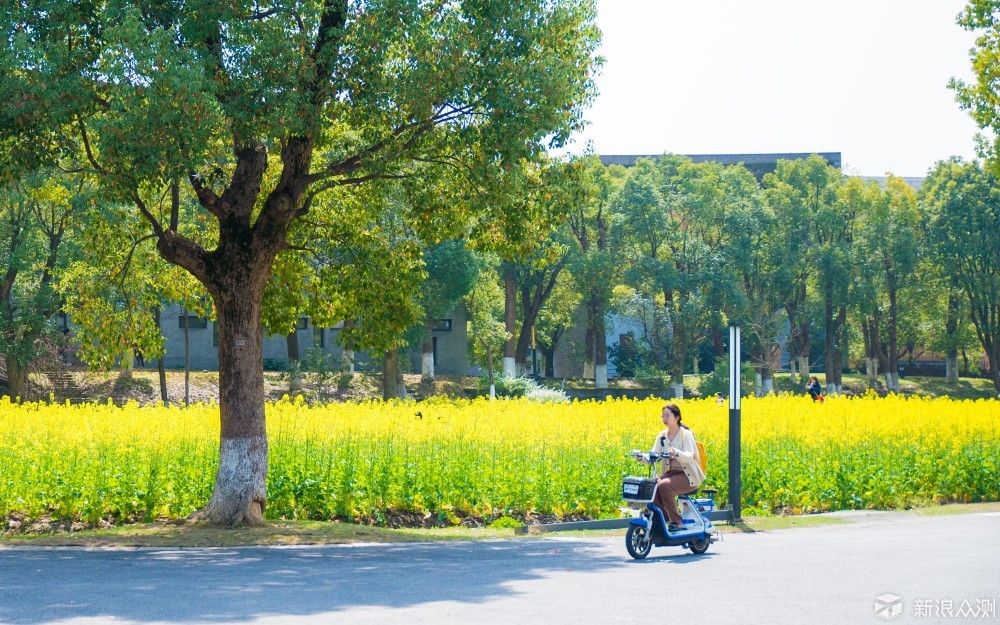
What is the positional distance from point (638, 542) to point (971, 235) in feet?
174

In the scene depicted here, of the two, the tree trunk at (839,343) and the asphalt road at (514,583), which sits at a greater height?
the tree trunk at (839,343)

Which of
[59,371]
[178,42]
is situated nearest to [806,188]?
[59,371]

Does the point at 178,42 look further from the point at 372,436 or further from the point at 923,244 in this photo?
the point at 923,244

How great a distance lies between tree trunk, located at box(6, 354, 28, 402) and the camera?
40.8 meters

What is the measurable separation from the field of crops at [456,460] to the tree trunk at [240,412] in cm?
100

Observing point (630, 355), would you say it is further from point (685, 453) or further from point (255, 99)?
point (685, 453)

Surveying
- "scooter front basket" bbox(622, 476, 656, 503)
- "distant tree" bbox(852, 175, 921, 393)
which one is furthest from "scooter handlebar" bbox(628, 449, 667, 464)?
"distant tree" bbox(852, 175, 921, 393)

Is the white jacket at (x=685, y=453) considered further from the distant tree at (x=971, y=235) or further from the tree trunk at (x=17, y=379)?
the distant tree at (x=971, y=235)

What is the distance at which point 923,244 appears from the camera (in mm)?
60688

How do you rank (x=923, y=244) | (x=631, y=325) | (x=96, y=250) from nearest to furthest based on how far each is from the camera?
(x=96, y=250)
(x=923, y=244)
(x=631, y=325)

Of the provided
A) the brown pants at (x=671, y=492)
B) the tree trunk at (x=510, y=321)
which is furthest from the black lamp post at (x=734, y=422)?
the tree trunk at (x=510, y=321)

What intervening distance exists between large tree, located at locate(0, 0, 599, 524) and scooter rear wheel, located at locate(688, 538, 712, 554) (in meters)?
6.35

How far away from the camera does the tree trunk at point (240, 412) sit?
53.4ft

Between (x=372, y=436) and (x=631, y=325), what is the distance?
4967 cm
